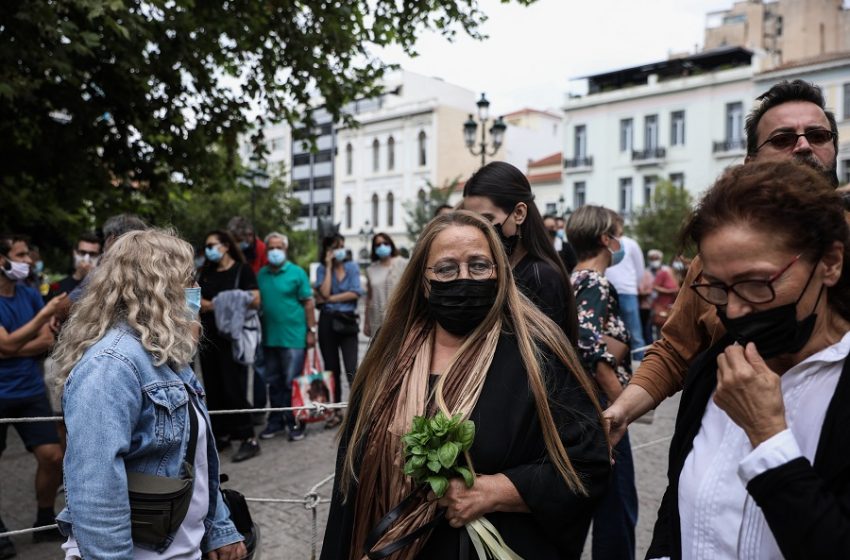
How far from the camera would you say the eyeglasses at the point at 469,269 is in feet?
8.16

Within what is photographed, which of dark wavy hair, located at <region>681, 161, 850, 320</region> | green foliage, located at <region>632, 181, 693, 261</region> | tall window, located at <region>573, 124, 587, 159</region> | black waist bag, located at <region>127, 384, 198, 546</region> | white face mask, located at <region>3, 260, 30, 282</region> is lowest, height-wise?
black waist bag, located at <region>127, 384, 198, 546</region>

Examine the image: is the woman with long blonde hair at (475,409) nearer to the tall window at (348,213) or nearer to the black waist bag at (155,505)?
the black waist bag at (155,505)

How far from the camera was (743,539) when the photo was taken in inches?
62.8

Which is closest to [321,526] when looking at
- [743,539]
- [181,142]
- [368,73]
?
[743,539]

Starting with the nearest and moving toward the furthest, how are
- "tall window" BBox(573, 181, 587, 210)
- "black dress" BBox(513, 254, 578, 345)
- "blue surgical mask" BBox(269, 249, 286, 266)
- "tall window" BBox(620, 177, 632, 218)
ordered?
"black dress" BBox(513, 254, 578, 345), "blue surgical mask" BBox(269, 249, 286, 266), "tall window" BBox(620, 177, 632, 218), "tall window" BBox(573, 181, 587, 210)

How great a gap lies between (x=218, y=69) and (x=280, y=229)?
25398 mm

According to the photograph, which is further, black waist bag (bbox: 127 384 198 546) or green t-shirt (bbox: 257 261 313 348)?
green t-shirt (bbox: 257 261 313 348)

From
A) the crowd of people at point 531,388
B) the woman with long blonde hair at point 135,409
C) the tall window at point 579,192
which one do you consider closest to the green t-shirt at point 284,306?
the crowd of people at point 531,388

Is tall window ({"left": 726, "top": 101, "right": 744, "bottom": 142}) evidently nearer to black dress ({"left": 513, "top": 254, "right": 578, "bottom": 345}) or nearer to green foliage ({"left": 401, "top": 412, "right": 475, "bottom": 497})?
black dress ({"left": 513, "top": 254, "right": 578, "bottom": 345})

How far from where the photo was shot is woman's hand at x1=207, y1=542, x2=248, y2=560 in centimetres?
276

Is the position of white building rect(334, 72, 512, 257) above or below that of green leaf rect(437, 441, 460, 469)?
above

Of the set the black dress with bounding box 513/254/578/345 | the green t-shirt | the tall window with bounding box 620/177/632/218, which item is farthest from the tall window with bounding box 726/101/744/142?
the black dress with bounding box 513/254/578/345

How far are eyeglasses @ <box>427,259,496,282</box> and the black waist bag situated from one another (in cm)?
115

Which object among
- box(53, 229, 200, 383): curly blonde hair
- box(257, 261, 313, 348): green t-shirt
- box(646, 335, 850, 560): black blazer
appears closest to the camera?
box(646, 335, 850, 560): black blazer
